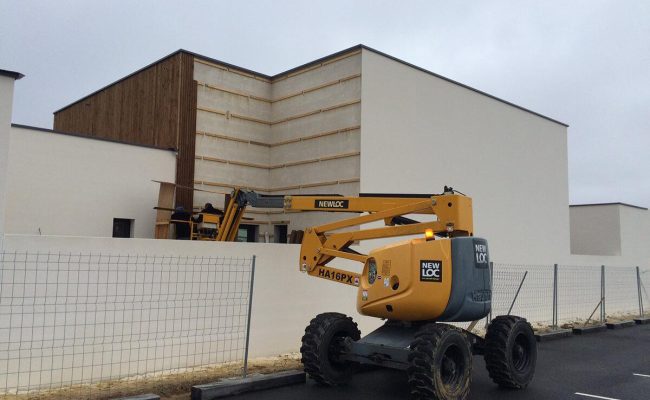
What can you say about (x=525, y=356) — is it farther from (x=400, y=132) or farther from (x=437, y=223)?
(x=400, y=132)

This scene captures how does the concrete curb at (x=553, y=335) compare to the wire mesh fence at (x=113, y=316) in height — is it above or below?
below

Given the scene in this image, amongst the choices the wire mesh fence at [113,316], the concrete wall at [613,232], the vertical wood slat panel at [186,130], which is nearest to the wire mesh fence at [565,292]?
the concrete wall at [613,232]

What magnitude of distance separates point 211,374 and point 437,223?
436cm

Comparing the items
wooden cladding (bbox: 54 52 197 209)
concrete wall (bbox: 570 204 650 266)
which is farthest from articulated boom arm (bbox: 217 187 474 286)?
concrete wall (bbox: 570 204 650 266)

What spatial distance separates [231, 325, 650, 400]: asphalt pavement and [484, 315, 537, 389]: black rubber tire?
7.4 inches

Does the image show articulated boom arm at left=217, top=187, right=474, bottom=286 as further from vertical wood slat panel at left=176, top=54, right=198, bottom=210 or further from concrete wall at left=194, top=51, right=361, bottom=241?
vertical wood slat panel at left=176, top=54, right=198, bottom=210

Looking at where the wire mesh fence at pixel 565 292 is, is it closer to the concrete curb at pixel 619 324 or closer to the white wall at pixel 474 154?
the concrete curb at pixel 619 324

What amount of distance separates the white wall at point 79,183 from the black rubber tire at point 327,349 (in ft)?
32.6

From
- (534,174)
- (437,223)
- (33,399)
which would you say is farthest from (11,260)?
(534,174)

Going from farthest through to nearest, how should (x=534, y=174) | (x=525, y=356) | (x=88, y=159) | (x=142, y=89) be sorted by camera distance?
1. (x=534, y=174)
2. (x=142, y=89)
3. (x=88, y=159)
4. (x=525, y=356)

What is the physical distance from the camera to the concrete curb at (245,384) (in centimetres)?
770

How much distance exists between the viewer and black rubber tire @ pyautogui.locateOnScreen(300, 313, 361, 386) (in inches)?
331

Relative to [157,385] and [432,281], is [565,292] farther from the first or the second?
[157,385]

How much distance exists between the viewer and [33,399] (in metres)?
7.50
